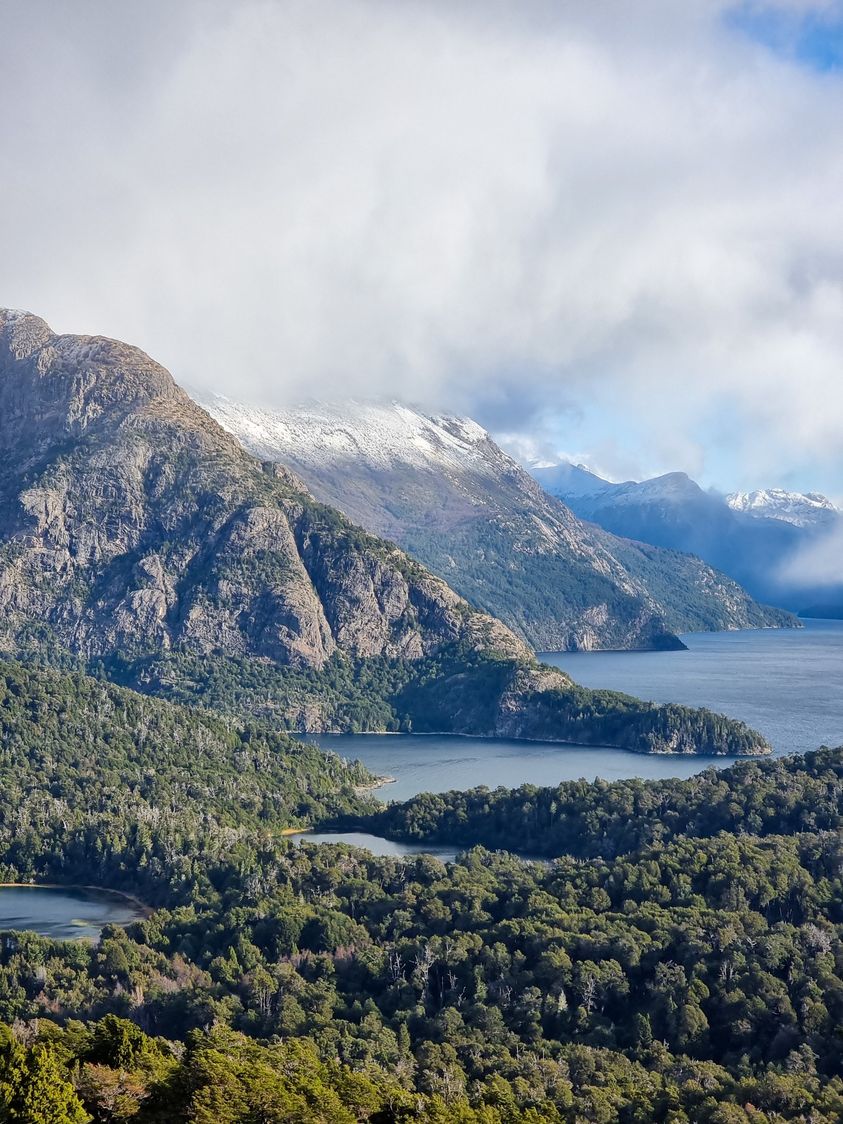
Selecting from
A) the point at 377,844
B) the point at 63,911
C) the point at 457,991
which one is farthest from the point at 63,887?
the point at 457,991

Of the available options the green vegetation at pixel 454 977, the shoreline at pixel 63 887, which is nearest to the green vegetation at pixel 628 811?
the green vegetation at pixel 454 977

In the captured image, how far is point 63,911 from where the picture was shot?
13188 centimetres

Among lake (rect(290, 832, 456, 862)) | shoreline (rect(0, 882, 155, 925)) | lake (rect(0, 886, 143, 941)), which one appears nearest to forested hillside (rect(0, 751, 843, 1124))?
lake (rect(0, 886, 143, 941))

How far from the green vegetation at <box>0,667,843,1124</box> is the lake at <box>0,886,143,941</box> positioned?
3.42 meters

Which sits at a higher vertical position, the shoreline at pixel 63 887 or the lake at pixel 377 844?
the lake at pixel 377 844

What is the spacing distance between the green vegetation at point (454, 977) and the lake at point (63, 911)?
11.2 ft

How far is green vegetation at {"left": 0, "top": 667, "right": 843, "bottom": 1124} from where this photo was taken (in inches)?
2539

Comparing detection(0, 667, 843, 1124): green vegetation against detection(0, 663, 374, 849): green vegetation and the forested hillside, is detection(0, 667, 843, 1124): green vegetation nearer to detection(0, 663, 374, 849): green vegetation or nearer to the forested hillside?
the forested hillside

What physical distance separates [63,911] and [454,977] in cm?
5633

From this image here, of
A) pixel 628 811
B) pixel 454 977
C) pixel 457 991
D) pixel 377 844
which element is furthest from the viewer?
pixel 377 844

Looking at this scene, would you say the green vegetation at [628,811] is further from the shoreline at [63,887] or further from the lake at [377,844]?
the shoreline at [63,887]

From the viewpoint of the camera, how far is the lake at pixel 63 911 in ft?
404

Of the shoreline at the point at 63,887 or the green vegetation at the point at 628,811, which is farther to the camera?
the shoreline at the point at 63,887

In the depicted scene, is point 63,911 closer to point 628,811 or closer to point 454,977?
point 454,977
